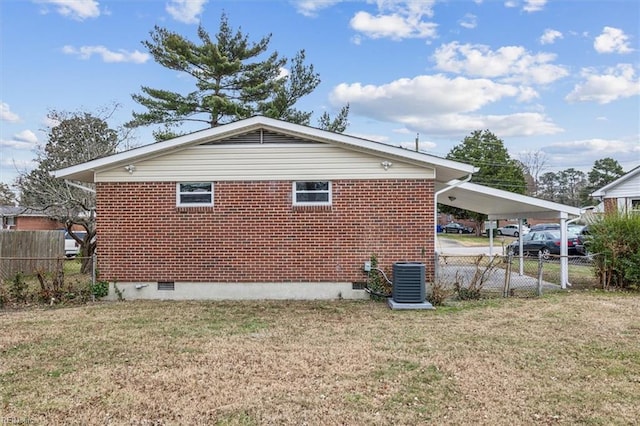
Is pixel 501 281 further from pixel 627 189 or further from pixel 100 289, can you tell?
pixel 627 189

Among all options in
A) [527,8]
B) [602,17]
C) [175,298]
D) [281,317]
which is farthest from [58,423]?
[602,17]

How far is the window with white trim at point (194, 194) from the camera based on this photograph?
9.86 metres

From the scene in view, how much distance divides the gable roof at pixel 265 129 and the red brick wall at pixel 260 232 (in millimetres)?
507

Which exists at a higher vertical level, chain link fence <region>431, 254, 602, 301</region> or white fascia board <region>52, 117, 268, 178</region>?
white fascia board <region>52, 117, 268, 178</region>

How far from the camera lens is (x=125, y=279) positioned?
984 cm

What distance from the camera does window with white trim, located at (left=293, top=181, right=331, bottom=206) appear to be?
32.1 ft

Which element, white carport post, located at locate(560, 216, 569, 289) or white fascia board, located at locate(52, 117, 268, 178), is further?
white carport post, located at locate(560, 216, 569, 289)

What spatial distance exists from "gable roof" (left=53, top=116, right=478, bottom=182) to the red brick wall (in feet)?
1.66

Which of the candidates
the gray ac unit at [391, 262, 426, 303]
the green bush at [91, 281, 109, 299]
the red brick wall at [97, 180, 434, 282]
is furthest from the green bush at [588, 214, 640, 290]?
the green bush at [91, 281, 109, 299]

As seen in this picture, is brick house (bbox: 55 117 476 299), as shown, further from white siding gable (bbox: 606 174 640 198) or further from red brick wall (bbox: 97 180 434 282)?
white siding gable (bbox: 606 174 640 198)

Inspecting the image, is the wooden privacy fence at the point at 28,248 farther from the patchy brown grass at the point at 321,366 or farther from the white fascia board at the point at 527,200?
the white fascia board at the point at 527,200

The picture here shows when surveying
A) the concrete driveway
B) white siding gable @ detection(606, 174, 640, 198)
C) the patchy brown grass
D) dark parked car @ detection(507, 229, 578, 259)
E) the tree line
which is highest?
the tree line

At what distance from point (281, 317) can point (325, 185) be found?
3.21 m

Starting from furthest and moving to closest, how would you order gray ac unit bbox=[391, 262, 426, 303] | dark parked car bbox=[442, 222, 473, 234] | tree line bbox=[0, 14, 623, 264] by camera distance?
dark parked car bbox=[442, 222, 473, 234]
tree line bbox=[0, 14, 623, 264]
gray ac unit bbox=[391, 262, 426, 303]
